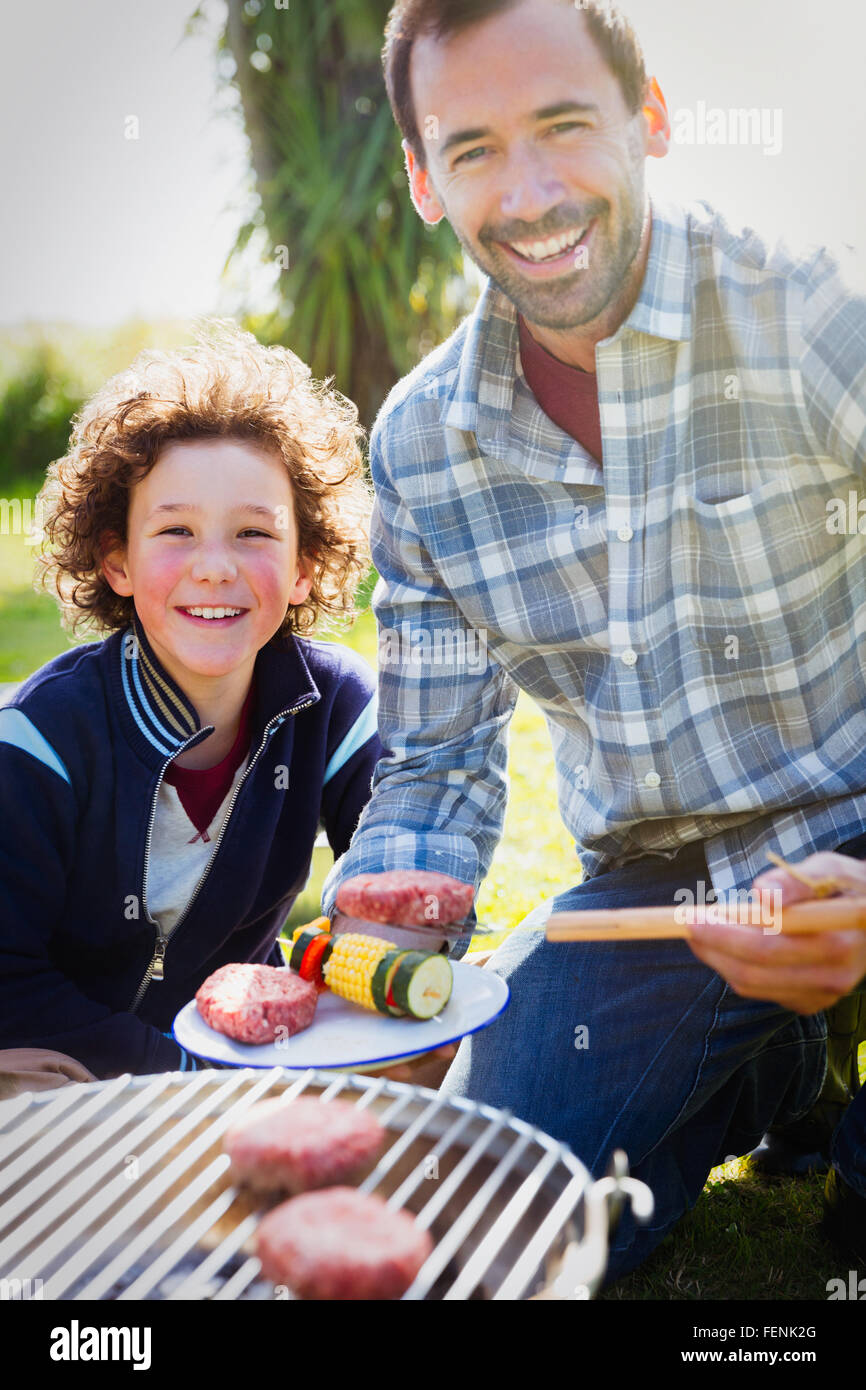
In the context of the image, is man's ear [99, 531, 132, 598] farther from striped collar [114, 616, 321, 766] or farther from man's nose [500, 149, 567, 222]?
man's nose [500, 149, 567, 222]

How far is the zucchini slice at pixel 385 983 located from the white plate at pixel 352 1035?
2cm

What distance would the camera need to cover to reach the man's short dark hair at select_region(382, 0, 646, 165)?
2.01 m

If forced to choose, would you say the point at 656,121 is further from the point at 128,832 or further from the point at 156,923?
the point at 156,923

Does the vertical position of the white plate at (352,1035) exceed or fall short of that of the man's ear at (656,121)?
it falls short

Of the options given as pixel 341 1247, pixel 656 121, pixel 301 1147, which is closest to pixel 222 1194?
pixel 301 1147

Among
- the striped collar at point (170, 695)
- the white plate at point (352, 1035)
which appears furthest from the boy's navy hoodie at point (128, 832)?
the white plate at point (352, 1035)

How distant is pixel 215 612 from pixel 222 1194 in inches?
49.4

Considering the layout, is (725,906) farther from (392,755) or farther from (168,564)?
(168,564)

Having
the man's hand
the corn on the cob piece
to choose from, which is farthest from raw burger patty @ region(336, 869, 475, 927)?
the man's hand

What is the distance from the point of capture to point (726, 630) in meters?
2.18

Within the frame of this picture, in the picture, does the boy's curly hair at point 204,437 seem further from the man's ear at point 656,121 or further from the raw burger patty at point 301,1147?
the raw burger patty at point 301,1147

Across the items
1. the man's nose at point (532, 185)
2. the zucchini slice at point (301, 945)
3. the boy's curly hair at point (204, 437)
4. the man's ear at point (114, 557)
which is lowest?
the zucchini slice at point (301, 945)

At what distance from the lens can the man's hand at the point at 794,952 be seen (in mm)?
1502
